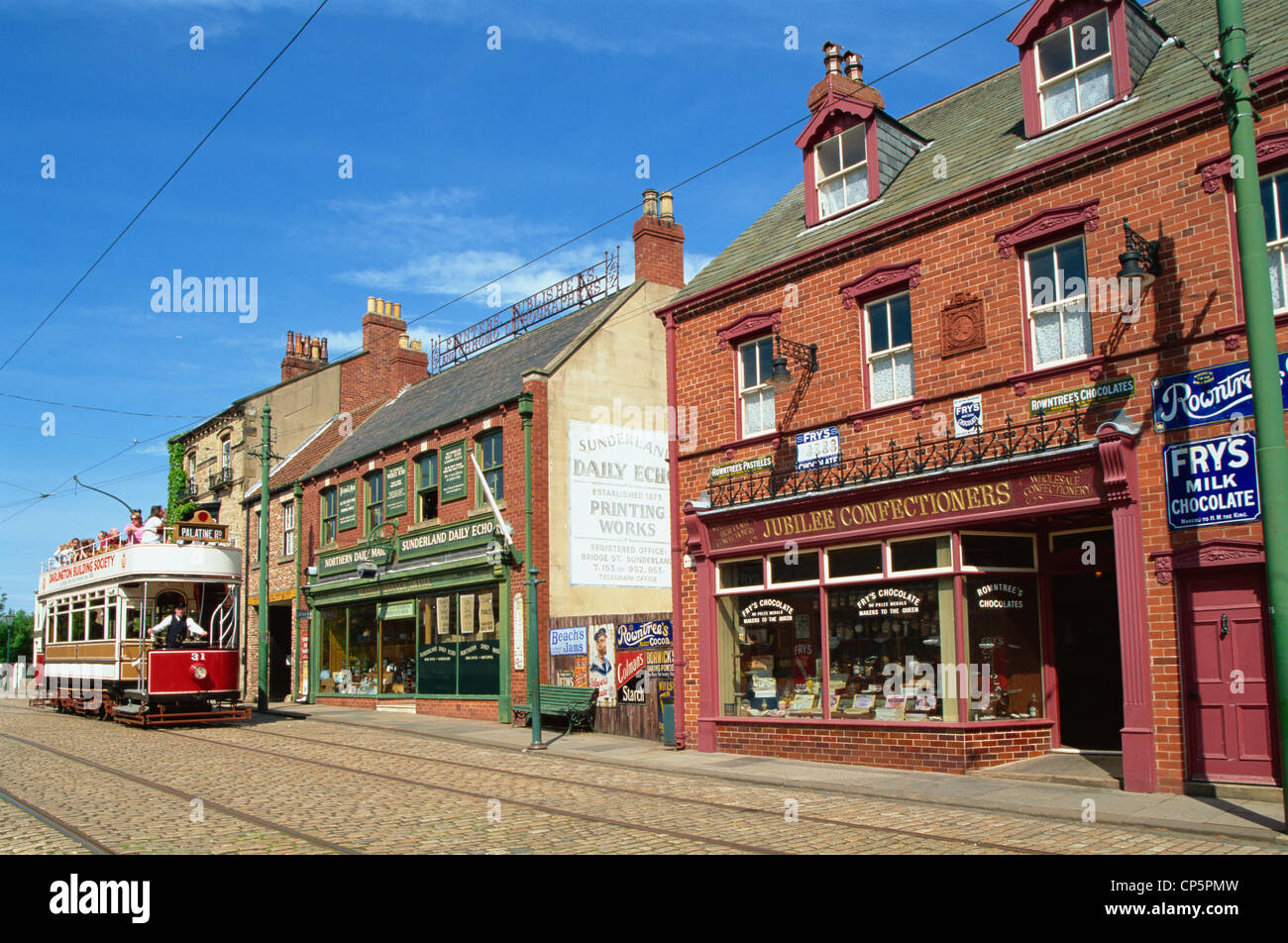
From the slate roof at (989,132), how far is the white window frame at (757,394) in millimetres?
1280

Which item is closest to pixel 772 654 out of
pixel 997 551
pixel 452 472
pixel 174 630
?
pixel 997 551

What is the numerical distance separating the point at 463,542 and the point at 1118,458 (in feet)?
54.5

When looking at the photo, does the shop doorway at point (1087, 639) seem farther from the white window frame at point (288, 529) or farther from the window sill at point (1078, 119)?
the white window frame at point (288, 529)

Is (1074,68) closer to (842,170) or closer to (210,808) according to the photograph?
(842,170)

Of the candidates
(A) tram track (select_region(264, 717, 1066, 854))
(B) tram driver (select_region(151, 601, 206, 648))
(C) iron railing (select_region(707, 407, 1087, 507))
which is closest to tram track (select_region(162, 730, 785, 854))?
(A) tram track (select_region(264, 717, 1066, 854))

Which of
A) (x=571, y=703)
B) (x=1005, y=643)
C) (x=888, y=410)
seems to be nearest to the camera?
(x=1005, y=643)

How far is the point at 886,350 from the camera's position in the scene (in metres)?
16.1

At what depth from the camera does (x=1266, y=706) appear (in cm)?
1155

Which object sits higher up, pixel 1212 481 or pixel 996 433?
pixel 996 433

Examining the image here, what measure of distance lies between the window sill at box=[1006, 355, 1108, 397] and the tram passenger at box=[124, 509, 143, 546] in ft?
61.9

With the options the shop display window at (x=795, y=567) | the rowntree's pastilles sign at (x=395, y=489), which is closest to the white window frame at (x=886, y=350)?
the shop display window at (x=795, y=567)

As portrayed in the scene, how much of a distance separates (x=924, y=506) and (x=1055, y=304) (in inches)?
129

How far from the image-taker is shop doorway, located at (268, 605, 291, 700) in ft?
119
